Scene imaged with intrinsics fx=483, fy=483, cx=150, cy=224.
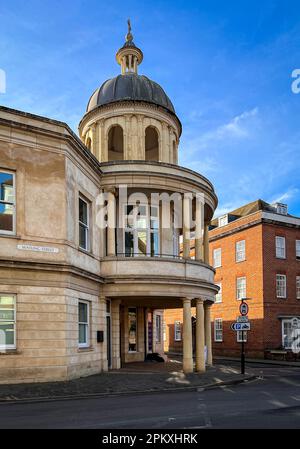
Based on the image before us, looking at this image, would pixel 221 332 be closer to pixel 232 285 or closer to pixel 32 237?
pixel 232 285

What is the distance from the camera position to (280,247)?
3691 cm

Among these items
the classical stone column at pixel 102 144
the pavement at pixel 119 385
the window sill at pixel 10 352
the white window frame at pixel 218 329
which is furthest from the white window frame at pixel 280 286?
the window sill at pixel 10 352

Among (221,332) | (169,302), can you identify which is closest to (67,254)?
(169,302)

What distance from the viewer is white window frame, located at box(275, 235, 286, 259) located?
1447 inches

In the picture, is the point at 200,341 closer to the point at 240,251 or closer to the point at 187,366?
the point at 187,366

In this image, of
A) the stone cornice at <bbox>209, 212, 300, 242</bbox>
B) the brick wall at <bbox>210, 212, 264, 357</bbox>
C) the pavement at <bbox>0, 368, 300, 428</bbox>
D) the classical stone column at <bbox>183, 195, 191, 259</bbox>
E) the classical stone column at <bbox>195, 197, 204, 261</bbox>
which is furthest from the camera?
the stone cornice at <bbox>209, 212, 300, 242</bbox>

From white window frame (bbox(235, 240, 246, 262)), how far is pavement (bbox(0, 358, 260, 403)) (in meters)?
19.1

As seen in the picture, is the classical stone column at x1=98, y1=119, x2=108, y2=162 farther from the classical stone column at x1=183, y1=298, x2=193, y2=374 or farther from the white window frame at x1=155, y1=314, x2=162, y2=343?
the white window frame at x1=155, y1=314, x2=162, y2=343

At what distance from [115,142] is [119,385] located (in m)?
15.1

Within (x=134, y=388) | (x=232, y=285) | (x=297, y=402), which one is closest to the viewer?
(x=297, y=402)

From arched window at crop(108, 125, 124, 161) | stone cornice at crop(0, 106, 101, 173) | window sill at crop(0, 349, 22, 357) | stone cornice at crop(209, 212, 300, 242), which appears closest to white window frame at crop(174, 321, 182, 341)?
stone cornice at crop(209, 212, 300, 242)

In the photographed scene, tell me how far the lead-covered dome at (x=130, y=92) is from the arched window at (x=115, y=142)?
5.08ft
